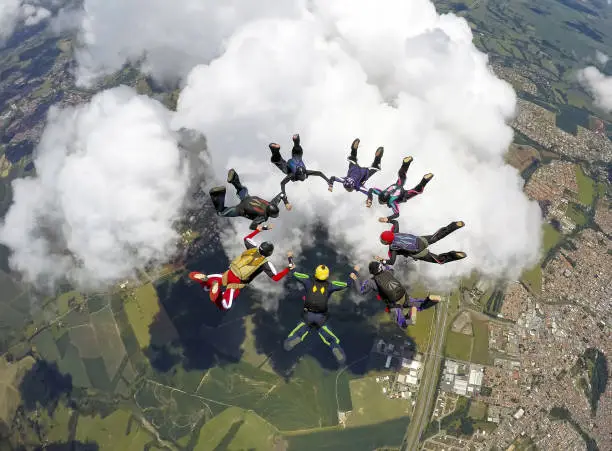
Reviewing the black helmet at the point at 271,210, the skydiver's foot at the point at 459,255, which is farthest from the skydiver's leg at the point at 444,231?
the black helmet at the point at 271,210

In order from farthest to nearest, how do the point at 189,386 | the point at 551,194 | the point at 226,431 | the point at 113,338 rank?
the point at 551,194 → the point at 113,338 → the point at 189,386 → the point at 226,431

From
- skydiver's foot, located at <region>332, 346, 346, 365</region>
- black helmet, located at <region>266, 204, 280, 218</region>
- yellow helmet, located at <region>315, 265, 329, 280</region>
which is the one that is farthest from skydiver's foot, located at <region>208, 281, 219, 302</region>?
skydiver's foot, located at <region>332, 346, 346, 365</region>

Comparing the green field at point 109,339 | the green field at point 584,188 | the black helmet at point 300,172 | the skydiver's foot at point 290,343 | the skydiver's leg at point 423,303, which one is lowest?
the green field at point 109,339

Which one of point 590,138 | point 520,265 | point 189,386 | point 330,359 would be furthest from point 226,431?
point 590,138

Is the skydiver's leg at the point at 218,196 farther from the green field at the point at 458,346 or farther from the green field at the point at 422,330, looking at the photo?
the green field at the point at 458,346

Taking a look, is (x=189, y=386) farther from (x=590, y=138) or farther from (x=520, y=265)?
(x=590, y=138)

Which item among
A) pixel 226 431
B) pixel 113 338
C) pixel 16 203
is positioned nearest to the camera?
pixel 226 431
